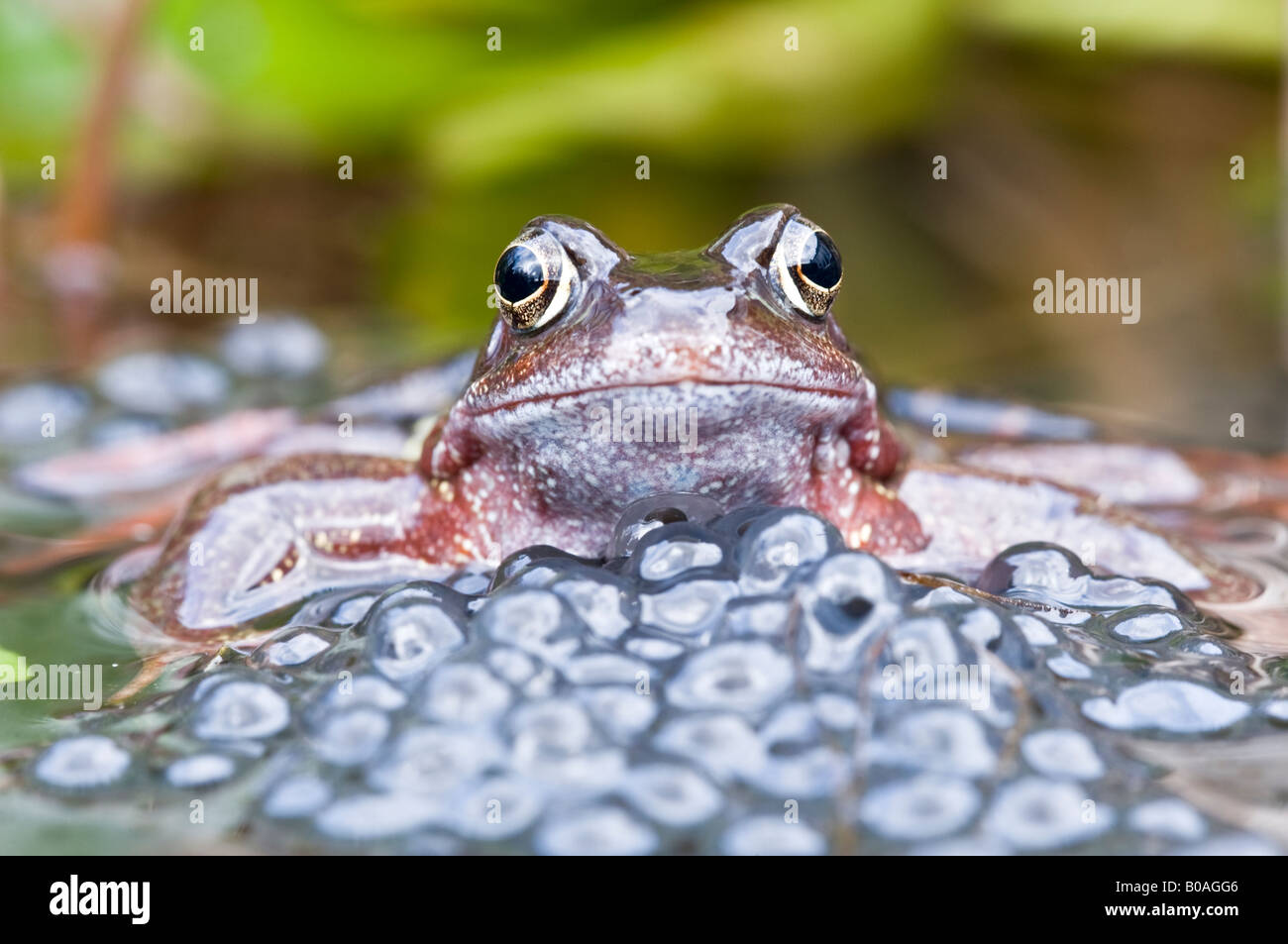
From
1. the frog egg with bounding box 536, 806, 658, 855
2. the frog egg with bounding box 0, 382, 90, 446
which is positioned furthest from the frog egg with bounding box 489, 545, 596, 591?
the frog egg with bounding box 0, 382, 90, 446

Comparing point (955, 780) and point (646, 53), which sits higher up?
point (646, 53)

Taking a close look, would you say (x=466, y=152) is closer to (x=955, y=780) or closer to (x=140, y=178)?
(x=140, y=178)

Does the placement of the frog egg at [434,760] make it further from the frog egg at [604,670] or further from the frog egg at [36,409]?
the frog egg at [36,409]

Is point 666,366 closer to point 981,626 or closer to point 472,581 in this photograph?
point 472,581

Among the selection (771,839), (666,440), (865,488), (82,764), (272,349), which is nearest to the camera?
(771,839)

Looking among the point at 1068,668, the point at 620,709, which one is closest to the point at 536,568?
the point at 620,709

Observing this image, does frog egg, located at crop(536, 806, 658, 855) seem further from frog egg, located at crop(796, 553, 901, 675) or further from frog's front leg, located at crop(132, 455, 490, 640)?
frog's front leg, located at crop(132, 455, 490, 640)
